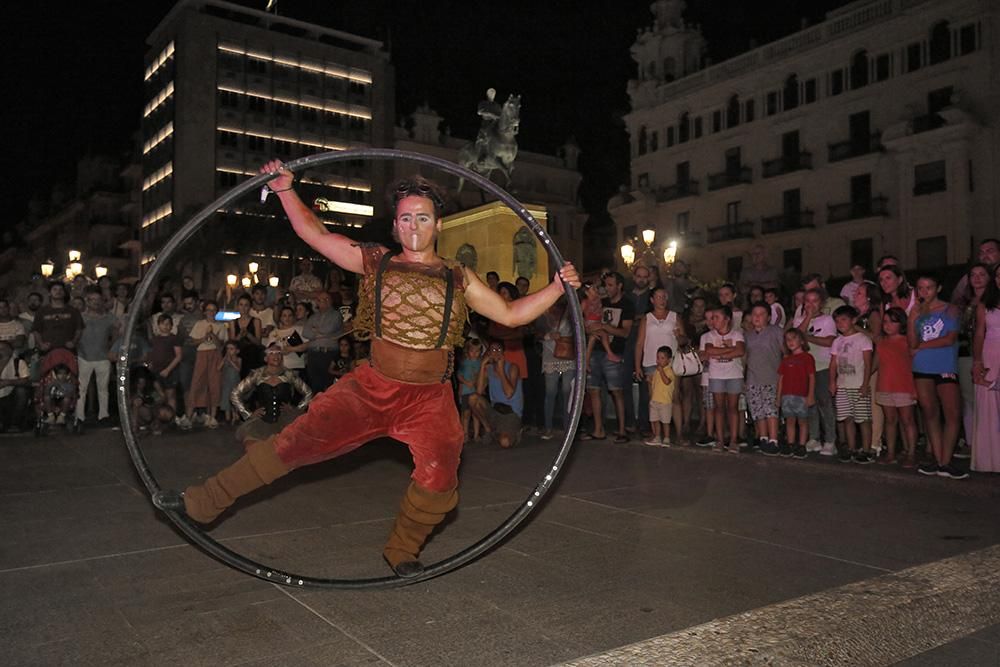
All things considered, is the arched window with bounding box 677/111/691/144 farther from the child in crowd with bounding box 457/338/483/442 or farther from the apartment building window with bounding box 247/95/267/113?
the apartment building window with bounding box 247/95/267/113

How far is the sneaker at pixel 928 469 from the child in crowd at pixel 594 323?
13.2 ft

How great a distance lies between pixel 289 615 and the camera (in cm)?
379

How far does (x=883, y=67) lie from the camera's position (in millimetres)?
36406

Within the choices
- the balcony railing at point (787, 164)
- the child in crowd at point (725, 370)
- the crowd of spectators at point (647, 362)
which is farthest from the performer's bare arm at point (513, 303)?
the balcony railing at point (787, 164)

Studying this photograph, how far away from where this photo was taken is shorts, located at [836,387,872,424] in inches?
352

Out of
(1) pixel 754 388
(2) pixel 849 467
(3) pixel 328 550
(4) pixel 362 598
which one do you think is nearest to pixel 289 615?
(4) pixel 362 598

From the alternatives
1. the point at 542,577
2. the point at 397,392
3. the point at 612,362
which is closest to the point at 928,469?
the point at 612,362

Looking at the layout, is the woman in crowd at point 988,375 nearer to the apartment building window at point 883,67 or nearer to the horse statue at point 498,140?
the horse statue at point 498,140

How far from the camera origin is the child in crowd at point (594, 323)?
1060cm

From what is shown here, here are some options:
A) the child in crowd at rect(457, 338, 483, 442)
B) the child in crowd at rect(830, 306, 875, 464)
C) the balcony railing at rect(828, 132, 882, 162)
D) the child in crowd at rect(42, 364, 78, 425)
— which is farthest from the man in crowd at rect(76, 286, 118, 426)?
the balcony railing at rect(828, 132, 882, 162)

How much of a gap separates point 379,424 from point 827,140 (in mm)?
40189

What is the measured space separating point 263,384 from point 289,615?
563cm

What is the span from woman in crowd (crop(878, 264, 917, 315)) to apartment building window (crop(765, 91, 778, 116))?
1381 inches

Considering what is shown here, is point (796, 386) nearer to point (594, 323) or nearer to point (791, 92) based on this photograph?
point (594, 323)
